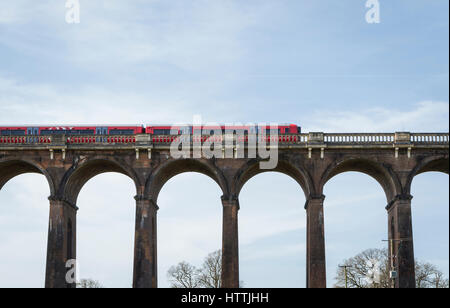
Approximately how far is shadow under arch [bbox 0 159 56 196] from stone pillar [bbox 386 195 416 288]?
93.0 feet

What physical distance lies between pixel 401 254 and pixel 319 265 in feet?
21.9

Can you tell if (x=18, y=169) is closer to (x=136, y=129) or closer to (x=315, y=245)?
(x=136, y=129)

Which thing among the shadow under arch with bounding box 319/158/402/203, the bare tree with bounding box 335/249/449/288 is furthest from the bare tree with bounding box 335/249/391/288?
the shadow under arch with bounding box 319/158/402/203

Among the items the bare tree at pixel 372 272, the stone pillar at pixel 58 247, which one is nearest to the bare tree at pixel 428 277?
the bare tree at pixel 372 272

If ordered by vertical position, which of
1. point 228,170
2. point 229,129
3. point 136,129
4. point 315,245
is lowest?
point 315,245

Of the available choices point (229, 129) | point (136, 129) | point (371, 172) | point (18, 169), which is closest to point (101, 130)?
point (136, 129)

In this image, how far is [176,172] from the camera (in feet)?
209

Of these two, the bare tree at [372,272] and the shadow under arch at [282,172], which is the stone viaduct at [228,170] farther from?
the bare tree at [372,272]

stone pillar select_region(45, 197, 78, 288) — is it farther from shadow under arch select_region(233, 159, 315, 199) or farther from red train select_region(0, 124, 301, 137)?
shadow under arch select_region(233, 159, 315, 199)

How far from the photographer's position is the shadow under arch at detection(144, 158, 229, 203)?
59.9 metres

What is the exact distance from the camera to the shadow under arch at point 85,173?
198 feet

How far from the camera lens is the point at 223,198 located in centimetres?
5931

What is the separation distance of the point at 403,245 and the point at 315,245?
7034mm
